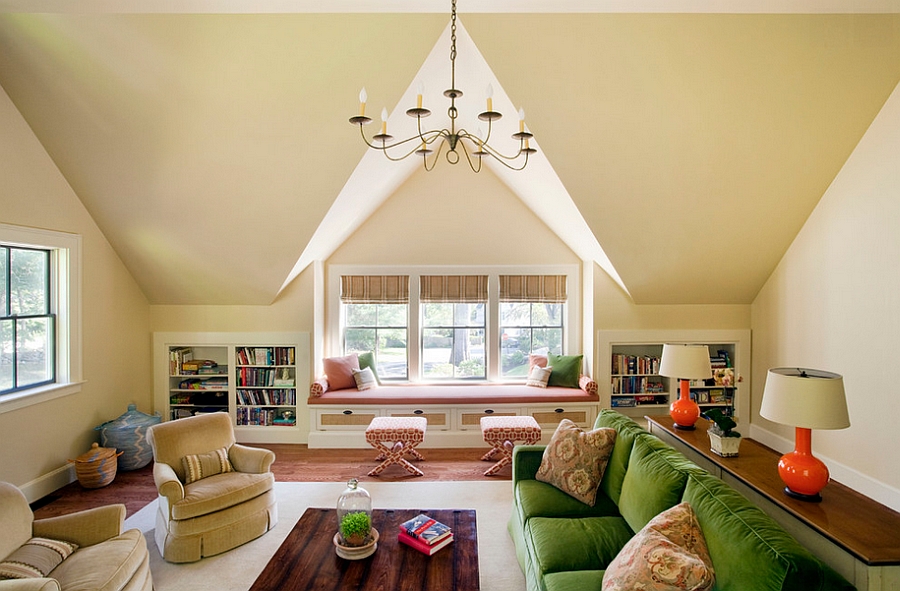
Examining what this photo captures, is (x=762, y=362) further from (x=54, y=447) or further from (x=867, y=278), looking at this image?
(x=54, y=447)

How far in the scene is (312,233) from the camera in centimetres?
435

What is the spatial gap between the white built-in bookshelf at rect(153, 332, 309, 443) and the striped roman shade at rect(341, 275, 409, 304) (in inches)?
29.3

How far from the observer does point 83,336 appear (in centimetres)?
422

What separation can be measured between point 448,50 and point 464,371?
357 cm

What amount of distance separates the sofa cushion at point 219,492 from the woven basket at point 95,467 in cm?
142

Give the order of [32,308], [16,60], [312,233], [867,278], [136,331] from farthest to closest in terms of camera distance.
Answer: [136,331]
[312,233]
[32,308]
[867,278]
[16,60]

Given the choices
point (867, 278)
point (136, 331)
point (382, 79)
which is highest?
point (382, 79)

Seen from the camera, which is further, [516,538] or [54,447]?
[54,447]

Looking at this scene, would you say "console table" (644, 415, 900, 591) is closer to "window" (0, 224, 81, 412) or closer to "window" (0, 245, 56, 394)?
"window" (0, 224, 81, 412)

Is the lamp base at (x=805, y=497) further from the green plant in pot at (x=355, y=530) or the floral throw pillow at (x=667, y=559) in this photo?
the green plant in pot at (x=355, y=530)

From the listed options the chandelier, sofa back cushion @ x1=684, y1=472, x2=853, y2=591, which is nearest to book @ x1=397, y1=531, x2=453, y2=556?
sofa back cushion @ x1=684, y1=472, x2=853, y2=591

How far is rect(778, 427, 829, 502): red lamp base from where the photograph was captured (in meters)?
2.03

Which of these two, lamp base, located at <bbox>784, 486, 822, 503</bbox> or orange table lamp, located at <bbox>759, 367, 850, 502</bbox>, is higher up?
orange table lamp, located at <bbox>759, 367, 850, 502</bbox>

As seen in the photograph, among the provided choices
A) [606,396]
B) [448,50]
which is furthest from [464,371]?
[448,50]
